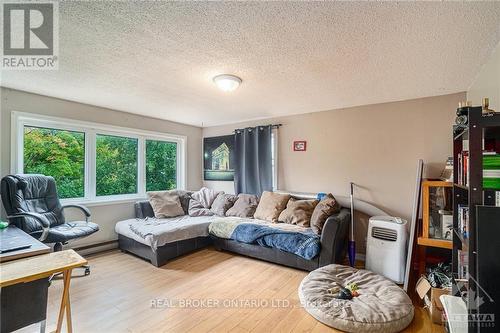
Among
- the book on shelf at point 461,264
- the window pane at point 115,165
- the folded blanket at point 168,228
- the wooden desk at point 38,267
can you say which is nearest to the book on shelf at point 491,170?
the book on shelf at point 461,264

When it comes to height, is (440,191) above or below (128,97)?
below

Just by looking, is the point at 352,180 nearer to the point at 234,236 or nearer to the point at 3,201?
the point at 234,236

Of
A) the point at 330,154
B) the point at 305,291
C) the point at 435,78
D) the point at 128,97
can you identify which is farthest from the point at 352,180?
the point at 128,97

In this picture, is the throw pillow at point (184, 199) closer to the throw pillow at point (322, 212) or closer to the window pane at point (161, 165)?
the window pane at point (161, 165)

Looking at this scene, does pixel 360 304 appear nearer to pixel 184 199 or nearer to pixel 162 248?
pixel 162 248

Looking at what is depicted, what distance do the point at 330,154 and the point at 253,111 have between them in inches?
57.1

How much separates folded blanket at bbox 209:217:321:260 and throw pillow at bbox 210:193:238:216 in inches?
13.1

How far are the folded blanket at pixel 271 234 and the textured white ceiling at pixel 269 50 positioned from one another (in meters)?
1.78

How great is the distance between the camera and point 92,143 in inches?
140

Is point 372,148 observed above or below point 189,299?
above

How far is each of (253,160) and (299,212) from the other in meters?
1.47

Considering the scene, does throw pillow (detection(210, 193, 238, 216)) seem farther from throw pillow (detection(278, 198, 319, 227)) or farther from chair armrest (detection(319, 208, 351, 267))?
chair armrest (detection(319, 208, 351, 267))

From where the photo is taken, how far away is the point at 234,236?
10.9ft

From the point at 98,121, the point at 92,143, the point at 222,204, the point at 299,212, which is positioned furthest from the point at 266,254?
the point at 98,121
